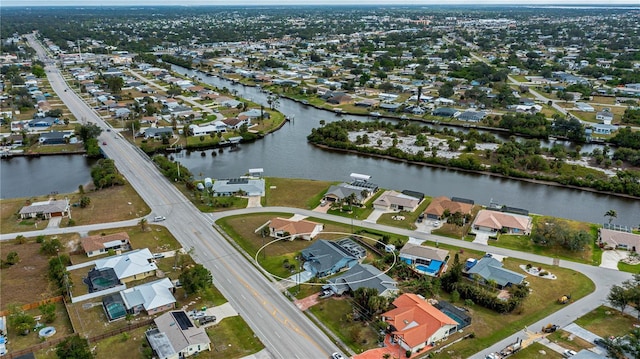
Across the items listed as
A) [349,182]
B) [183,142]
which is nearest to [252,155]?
[183,142]

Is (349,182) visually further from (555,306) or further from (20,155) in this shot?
(20,155)

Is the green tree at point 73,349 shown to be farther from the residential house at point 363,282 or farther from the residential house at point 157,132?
the residential house at point 157,132

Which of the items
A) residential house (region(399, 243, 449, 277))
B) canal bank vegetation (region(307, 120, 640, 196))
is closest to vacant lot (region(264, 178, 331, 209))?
residential house (region(399, 243, 449, 277))

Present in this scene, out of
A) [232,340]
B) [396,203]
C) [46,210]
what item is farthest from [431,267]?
[46,210]

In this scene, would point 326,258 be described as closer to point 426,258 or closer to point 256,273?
point 256,273

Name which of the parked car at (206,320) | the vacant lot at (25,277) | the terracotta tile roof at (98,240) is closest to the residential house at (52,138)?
the vacant lot at (25,277)
